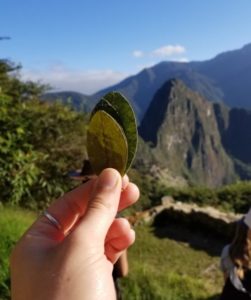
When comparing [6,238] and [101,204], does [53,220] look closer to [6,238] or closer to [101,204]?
[101,204]

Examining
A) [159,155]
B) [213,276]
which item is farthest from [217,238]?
[159,155]

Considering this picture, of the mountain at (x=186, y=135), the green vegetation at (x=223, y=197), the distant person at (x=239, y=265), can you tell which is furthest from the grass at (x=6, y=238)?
the mountain at (x=186, y=135)

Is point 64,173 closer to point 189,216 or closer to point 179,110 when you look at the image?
point 189,216

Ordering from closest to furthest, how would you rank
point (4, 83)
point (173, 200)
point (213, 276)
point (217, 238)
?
point (213, 276) < point (217, 238) < point (4, 83) < point (173, 200)

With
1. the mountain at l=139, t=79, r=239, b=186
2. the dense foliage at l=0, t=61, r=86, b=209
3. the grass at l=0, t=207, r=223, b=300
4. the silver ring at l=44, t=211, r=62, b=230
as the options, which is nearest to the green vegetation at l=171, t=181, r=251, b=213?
the grass at l=0, t=207, r=223, b=300

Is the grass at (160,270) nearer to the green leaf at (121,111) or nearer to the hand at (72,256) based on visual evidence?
the hand at (72,256)

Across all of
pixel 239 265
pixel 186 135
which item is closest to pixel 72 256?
pixel 239 265

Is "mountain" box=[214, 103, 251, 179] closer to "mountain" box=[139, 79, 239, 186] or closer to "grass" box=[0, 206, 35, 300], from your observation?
"mountain" box=[139, 79, 239, 186]
